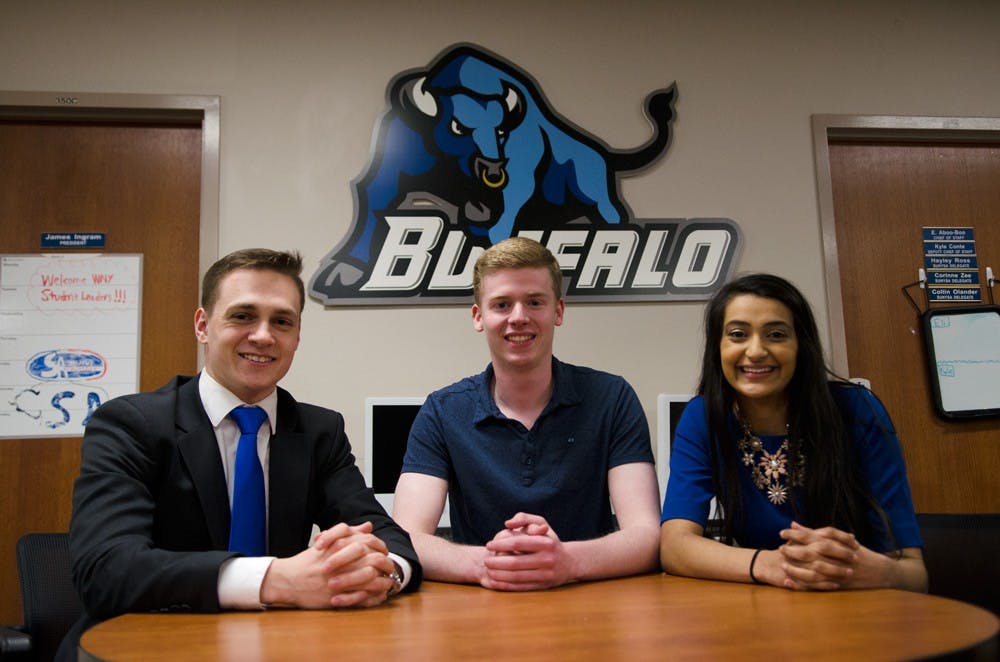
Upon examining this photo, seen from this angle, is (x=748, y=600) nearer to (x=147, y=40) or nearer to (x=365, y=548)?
(x=365, y=548)

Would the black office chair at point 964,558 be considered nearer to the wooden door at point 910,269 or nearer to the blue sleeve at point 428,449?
the blue sleeve at point 428,449

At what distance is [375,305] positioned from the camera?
297cm

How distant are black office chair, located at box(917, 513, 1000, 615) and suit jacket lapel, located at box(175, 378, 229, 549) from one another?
5.25 ft

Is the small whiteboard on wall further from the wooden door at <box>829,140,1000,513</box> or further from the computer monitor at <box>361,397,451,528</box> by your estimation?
the wooden door at <box>829,140,1000,513</box>

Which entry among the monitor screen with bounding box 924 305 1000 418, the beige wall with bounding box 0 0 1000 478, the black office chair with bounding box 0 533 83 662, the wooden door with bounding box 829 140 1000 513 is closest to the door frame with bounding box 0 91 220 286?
the beige wall with bounding box 0 0 1000 478

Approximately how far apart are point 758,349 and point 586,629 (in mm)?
931

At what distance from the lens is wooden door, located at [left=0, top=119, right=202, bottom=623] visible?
297 centimetres

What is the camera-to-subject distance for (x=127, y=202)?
3.03 meters

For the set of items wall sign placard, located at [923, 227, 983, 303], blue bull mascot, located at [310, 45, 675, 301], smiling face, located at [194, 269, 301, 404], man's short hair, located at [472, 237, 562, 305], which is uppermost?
blue bull mascot, located at [310, 45, 675, 301]

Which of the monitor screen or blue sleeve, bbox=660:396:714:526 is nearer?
blue sleeve, bbox=660:396:714:526

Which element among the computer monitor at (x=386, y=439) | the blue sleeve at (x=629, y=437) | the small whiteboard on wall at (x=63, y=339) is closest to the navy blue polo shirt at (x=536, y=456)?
the blue sleeve at (x=629, y=437)

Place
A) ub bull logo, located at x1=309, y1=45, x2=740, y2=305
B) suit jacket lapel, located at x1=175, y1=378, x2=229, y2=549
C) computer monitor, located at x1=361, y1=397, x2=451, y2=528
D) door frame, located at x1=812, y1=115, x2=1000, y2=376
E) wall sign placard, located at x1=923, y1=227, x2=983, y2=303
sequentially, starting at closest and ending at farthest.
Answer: suit jacket lapel, located at x1=175, y1=378, x2=229, y2=549 → computer monitor, located at x1=361, y1=397, x2=451, y2=528 → ub bull logo, located at x1=309, y1=45, x2=740, y2=305 → door frame, located at x1=812, y1=115, x2=1000, y2=376 → wall sign placard, located at x1=923, y1=227, x2=983, y2=303

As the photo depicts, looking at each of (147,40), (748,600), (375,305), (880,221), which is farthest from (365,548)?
(880,221)

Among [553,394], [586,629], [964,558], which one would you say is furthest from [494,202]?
[586,629]
